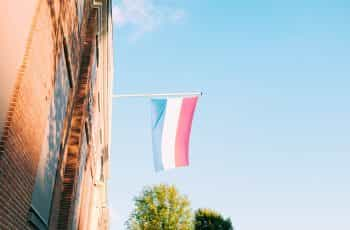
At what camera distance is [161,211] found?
160 ft

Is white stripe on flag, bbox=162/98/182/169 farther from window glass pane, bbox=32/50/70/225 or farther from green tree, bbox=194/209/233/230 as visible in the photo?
green tree, bbox=194/209/233/230

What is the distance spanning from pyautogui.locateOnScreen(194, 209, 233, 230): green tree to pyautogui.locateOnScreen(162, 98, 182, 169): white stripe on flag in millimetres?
39129

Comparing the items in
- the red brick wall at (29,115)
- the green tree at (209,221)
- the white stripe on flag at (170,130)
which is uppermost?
the green tree at (209,221)

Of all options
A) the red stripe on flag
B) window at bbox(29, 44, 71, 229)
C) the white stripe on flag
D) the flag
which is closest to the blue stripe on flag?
the flag

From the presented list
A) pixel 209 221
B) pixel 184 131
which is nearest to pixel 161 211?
pixel 209 221

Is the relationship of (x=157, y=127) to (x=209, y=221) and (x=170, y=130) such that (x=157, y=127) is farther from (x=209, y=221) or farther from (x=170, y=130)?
(x=209, y=221)

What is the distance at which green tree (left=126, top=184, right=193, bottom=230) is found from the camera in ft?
158

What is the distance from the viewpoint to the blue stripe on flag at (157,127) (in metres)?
12.3

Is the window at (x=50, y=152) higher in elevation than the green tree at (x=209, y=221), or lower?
lower

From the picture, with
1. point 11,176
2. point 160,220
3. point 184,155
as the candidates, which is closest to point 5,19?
point 11,176

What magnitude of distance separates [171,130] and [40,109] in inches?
255

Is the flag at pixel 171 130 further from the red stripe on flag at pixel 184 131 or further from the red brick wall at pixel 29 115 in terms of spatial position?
the red brick wall at pixel 29 115

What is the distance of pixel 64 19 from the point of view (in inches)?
300

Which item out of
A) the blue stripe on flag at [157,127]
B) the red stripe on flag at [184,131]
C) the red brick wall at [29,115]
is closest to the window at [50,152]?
the red brick wall at [29,115]
